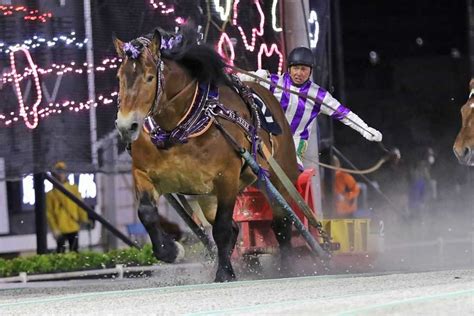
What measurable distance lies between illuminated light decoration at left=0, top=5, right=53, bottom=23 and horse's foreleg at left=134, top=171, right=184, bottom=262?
2558 mm

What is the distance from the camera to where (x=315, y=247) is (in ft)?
47.6

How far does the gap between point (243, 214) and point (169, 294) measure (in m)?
3.70

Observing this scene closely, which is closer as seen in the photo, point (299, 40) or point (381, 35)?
point (299, 40)

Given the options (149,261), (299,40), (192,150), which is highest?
(299,40)

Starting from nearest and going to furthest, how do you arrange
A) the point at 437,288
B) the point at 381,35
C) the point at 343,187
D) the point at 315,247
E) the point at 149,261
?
1. the point at 437,288
2. the point at 315,247
3. the point at 149,261
4. the point at 343,187
5. the point at 381,35

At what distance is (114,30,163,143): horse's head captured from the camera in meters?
12.1

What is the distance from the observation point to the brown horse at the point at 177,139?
1246 cm

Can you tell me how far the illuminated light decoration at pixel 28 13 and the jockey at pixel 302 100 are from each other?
74.8 inches

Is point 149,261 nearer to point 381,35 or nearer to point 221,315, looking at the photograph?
point 381,35

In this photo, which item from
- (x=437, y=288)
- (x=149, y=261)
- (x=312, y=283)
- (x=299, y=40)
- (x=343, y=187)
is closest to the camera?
(x=437, y=288)

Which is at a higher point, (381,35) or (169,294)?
(381,35)

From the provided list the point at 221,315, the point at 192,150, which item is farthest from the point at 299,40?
the point at 221,315

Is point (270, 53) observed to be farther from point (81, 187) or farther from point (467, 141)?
point (81, 187)

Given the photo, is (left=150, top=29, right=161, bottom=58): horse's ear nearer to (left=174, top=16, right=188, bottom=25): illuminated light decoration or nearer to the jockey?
the jockey
